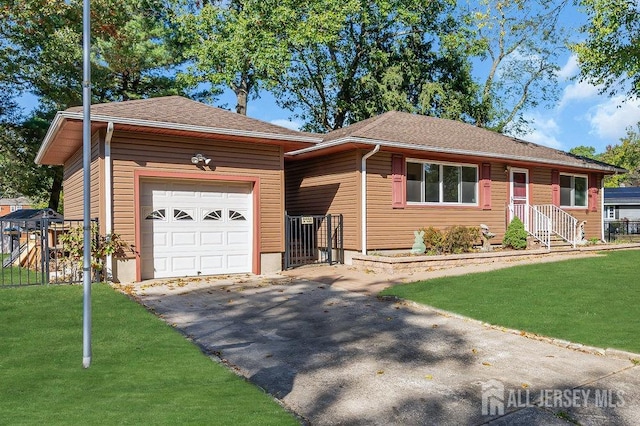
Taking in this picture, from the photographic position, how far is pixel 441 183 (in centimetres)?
1427

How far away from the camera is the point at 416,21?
24.6 m

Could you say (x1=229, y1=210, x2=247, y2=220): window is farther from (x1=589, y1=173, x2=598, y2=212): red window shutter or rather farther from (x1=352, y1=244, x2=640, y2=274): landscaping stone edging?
(x1=589, y1=173, x2=598, y2=212): red window shutter

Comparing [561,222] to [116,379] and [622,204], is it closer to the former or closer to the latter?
[116,379]

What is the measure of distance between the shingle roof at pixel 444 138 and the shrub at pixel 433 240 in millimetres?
2294

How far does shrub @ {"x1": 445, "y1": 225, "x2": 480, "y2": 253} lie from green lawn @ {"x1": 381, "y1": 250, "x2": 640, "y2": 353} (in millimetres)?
2464

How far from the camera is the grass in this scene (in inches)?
133

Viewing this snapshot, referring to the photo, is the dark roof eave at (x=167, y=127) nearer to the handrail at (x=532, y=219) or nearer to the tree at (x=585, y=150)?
the handrail at (x=532, y=219)

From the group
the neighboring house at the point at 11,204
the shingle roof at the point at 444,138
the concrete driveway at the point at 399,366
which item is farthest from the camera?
the neighboring house at the point at 11,204

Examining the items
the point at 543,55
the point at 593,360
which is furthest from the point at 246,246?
the point at 543,55

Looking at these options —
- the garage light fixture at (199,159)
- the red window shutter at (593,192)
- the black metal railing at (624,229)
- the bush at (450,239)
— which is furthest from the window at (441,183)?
the black metal railing at (624,229)

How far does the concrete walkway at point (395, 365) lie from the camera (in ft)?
12.3

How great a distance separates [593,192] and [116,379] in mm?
19331

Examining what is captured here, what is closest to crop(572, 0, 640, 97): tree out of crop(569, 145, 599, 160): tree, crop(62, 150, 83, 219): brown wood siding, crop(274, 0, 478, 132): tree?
crop(274, 0, 478, 132): tree

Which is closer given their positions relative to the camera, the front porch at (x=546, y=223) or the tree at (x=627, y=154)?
the front porch at (x=546, y=223)
